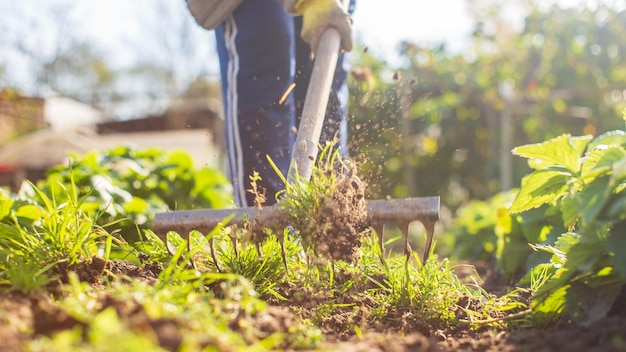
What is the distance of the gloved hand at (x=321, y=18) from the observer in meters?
2.36

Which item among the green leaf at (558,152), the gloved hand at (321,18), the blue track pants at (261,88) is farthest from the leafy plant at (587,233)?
the blue track pants at (261,88)

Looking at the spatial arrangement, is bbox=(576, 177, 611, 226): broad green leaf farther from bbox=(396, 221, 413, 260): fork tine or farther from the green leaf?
bbox=(396, 221, 413, 260): fork tine

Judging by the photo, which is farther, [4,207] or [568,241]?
[4,207]

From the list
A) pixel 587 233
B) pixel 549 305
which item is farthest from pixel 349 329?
pixel 587 233

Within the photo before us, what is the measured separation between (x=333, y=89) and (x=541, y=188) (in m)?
1.10

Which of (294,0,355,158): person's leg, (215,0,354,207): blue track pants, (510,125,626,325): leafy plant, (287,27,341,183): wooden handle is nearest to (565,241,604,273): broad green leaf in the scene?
(510,125,626,325): leafy plant

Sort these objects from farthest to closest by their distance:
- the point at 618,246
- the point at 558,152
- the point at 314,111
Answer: the point at 314,111 < the point at 558,152 < the point at 618,246

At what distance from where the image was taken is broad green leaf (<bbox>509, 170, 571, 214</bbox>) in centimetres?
186

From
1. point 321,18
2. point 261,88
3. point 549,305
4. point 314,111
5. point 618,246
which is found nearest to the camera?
point 618,246

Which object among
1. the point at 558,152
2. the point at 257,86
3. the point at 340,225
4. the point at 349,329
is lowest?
the point at 349,329

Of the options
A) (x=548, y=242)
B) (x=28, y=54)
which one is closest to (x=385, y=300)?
(x=548, y=242)

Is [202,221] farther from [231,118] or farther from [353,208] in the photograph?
[231,118]

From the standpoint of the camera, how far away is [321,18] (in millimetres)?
2371

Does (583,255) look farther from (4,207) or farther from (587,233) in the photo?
(4,207)
